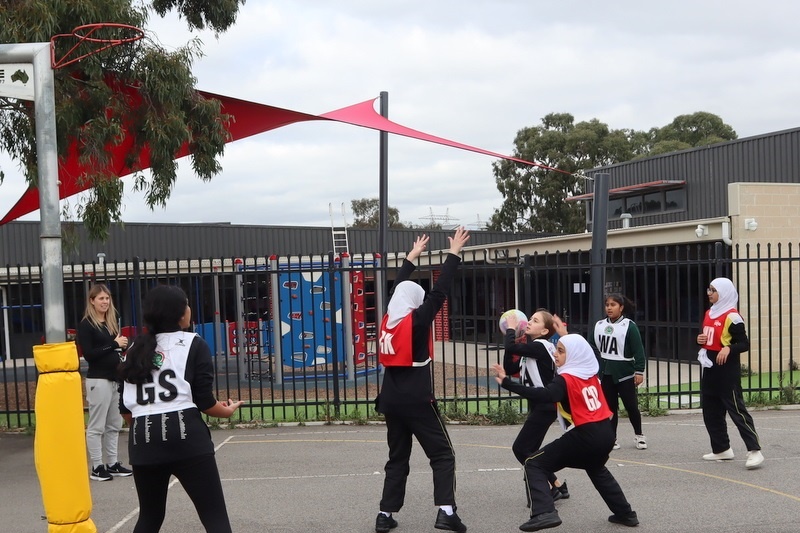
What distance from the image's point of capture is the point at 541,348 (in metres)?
6.09

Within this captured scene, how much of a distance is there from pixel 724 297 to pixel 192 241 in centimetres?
2351

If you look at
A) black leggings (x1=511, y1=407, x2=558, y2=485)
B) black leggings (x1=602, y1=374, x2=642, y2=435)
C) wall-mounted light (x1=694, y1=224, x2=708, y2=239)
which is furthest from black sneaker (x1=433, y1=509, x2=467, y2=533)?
wall-mounted light (x1=694, y1=224, x2=708, y2=239)

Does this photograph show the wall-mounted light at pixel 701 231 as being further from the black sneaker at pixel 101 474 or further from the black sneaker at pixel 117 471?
the black sneaker at pixel 101 474

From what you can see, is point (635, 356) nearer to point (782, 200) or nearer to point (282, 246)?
point (782, 200)

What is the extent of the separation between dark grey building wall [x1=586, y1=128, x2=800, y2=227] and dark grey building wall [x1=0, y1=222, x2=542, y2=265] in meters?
9.28

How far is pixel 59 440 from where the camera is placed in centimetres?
478

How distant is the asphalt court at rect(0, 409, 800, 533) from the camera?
602cm

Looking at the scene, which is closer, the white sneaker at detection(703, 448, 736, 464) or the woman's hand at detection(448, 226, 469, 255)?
the woman's hand at detection(448, 226, 469, 255)

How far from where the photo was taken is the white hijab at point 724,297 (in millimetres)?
7473

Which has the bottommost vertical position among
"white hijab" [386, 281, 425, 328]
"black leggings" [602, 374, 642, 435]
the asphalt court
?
the asphalt court

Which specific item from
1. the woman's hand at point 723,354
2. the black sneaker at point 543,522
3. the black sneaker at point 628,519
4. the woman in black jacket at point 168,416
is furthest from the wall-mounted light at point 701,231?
the woman in black jacket at point 168,416

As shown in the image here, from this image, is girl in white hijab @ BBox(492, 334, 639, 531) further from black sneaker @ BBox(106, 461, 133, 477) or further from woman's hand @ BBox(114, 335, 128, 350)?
black sneaker @ BBox(106, 461, 133, 477)

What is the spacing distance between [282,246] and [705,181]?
49.3 ft

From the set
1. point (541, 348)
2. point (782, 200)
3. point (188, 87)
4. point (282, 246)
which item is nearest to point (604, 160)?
point (282, 246)
